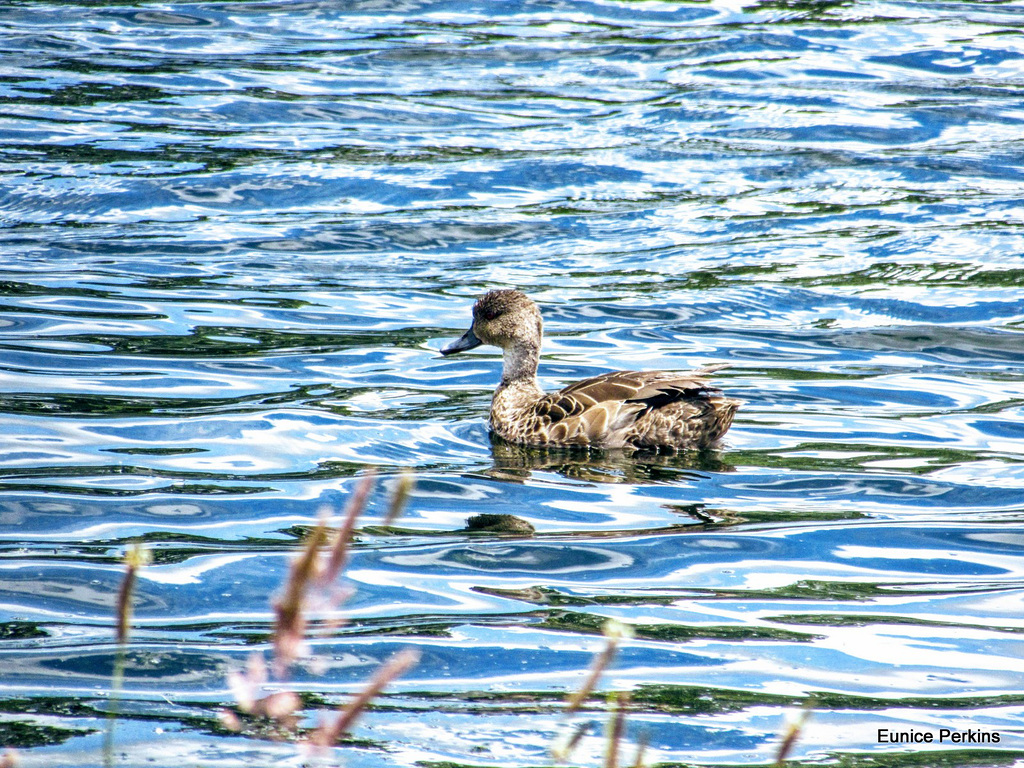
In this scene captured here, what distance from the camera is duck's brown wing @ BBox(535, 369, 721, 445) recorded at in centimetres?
799

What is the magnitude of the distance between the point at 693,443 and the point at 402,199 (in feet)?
28.1

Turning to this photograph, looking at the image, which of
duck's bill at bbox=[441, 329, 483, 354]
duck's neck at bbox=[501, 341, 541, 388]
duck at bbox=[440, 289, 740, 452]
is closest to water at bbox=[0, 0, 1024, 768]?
duck at bbox=[440, 289, 740, 452]

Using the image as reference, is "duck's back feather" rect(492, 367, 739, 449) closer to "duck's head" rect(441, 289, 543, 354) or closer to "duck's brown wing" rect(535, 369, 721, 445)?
"duck's brown wing" rect(535, 369, 721, 445)

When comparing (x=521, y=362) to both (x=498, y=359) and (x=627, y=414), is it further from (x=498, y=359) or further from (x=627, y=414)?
(x=498, y=359)

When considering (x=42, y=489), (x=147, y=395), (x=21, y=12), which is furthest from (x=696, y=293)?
(x=21, y=12)

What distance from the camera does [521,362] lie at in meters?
9.19

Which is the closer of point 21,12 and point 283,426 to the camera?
point 283,426

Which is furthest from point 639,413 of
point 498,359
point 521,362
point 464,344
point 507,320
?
point 498,359

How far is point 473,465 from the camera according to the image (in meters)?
7.91

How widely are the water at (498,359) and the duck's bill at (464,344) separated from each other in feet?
1.20

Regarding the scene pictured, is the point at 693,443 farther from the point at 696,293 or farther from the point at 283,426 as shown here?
the point at 696,293

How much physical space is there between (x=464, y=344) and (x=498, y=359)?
155 cm

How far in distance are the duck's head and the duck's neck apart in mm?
16

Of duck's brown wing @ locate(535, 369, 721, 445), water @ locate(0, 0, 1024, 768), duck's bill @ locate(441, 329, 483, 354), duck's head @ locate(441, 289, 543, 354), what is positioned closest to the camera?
water @ locate(0, 0, 1024, 768)
